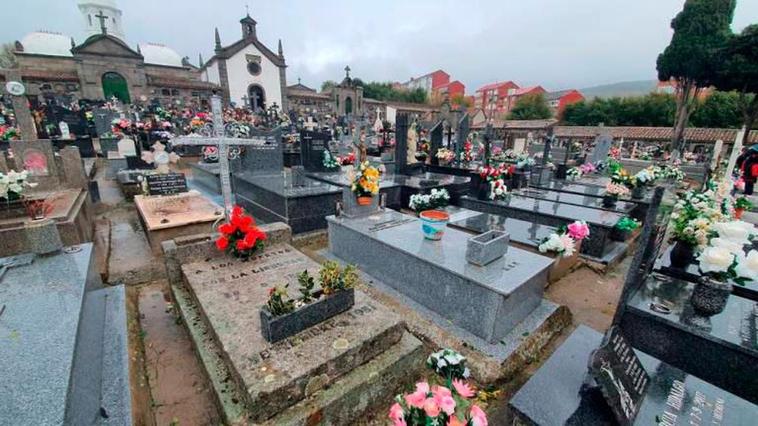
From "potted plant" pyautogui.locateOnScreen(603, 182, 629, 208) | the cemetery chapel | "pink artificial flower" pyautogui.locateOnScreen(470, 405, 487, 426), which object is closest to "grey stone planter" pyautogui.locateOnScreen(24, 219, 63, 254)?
"pink artificial flower" pyautogui.locateOnScreen(470, 405, 487, 426)

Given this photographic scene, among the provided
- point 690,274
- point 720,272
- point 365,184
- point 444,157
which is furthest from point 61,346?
point 444,157

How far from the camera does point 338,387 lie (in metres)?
2.52

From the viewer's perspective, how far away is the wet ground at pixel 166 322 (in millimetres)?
2689

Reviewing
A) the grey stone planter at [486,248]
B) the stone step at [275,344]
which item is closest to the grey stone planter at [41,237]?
the stone step at [275,344]

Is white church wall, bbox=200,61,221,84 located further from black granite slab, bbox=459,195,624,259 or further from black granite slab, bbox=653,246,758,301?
black granite slab, bbox=653,246,758,301

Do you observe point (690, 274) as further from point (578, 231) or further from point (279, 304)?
point (279, 304)

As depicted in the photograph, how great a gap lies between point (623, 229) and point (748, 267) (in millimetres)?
3835

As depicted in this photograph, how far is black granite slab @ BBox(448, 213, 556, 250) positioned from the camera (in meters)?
6.00

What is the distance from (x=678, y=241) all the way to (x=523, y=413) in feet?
11.3

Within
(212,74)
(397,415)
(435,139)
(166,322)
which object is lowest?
(166,322)

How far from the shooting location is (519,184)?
9219 mm

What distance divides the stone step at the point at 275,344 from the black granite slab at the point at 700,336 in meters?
2.32

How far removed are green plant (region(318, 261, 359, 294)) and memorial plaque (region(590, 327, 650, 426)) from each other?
202cm

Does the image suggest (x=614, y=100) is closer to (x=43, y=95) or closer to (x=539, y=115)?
(x=539, y=115)
